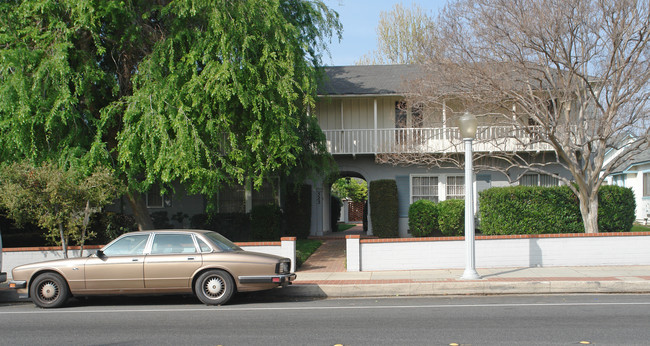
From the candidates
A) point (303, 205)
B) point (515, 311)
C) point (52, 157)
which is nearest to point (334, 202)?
point (303, 205)

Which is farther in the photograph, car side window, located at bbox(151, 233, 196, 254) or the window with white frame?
the window with white frame

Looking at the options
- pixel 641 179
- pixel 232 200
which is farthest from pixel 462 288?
pixel 641 179

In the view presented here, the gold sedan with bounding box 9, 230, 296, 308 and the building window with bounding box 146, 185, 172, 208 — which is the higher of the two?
the building window with bounding box 146, 185, 172, 208

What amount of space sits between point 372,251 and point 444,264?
5.96 feet

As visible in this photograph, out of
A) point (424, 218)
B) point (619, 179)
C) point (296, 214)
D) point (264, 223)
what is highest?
point (619, 179)

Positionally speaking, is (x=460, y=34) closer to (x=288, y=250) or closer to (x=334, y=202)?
(x=288, y=250)

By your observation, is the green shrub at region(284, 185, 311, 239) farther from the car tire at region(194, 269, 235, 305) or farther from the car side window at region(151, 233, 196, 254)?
the car tire at region(194, 269, 235, 305)

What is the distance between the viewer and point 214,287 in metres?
10.3

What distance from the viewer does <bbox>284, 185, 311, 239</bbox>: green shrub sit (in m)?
20.6

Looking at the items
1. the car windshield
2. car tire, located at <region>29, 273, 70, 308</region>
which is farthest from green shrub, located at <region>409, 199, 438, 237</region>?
car tire, located at <region>29, 273, 70, 308</region>

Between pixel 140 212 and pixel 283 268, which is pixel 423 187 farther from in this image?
pixel 283 268

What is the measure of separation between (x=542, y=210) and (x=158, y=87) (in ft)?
36.4

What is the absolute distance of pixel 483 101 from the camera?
610 inches

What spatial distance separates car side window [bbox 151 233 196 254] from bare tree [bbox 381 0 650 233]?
8.78 metres
